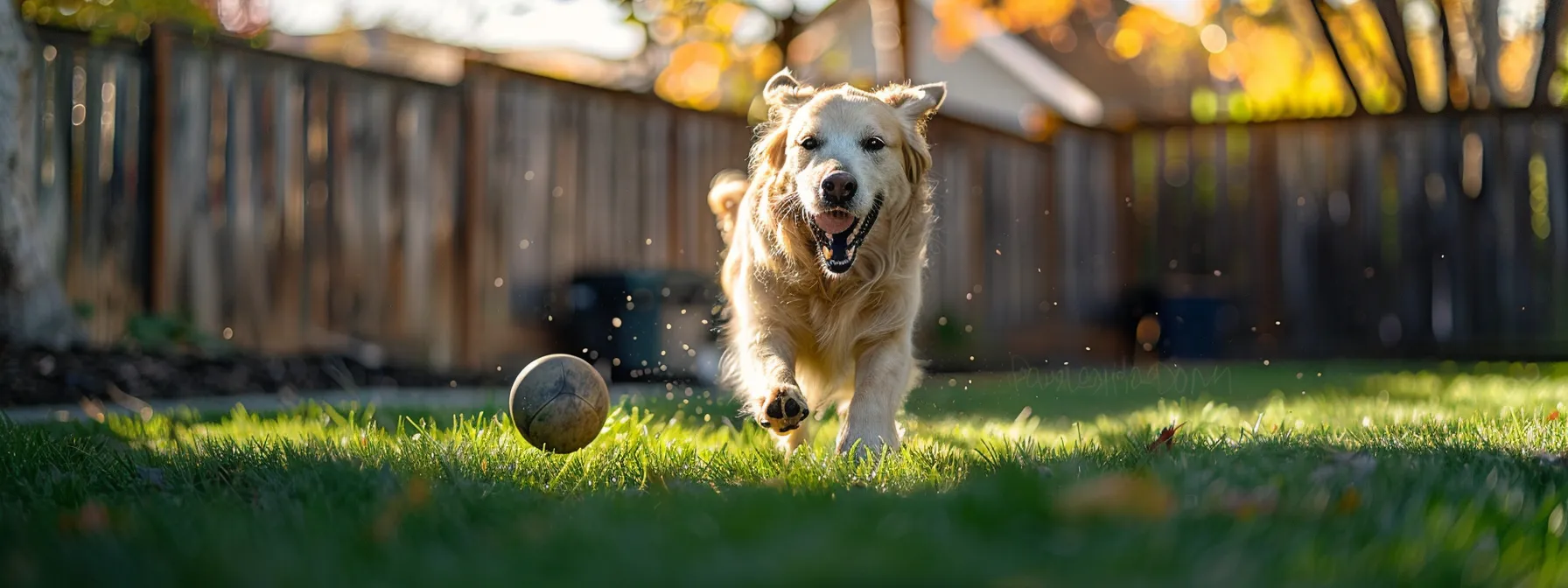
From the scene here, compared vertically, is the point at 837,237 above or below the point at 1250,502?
above

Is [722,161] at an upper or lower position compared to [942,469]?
upper

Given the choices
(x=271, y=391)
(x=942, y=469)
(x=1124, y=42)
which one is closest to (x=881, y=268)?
(x=942, y=469)

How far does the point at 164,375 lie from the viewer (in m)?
6.32

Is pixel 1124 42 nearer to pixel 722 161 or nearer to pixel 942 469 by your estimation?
pixel 722 161

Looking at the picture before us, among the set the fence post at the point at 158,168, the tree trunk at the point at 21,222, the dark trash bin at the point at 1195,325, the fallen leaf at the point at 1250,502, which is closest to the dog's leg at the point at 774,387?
the fallen leaf at the point at 1250,502

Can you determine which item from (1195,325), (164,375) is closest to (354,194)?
(164,375)

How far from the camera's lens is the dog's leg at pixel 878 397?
4.09m

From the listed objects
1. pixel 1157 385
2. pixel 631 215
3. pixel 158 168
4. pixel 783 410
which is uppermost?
pixel 158 168

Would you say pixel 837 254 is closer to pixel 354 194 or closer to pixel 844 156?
pixel 844 156

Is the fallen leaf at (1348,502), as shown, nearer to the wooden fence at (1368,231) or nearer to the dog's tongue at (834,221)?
the dog's tongue at (834,221)

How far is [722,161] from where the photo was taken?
32.7ft

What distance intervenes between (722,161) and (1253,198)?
5.21 m

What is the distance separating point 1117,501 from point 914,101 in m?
3.09

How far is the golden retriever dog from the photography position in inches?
168
